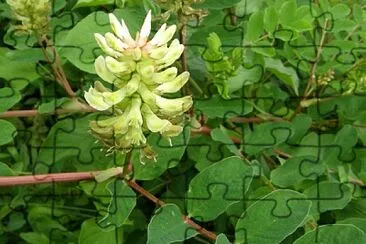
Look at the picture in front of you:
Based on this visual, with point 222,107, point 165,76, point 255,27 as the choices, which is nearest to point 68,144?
point 222,107

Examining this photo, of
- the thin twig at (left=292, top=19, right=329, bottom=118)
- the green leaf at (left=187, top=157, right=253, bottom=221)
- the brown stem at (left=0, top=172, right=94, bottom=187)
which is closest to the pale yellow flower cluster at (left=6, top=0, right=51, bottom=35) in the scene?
the brown stem at (left=0, top=172, right=94, bottom=187)

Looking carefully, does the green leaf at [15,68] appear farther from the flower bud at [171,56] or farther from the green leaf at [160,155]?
the flower bud at [171,56]

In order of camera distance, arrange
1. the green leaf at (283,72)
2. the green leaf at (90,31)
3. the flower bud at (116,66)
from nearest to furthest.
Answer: the flower bud at (116,66) → the green leaf at (90,31) → the green leaf at (283,72)

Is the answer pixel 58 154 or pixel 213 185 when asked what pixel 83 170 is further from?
pixel 213 185

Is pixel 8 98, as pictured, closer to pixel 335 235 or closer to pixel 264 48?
pixel 264 48

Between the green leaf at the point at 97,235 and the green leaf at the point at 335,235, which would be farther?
the green leaf at the point at 97,235

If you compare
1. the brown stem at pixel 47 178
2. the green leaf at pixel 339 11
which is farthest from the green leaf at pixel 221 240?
the green leaf at pixel 339 11
